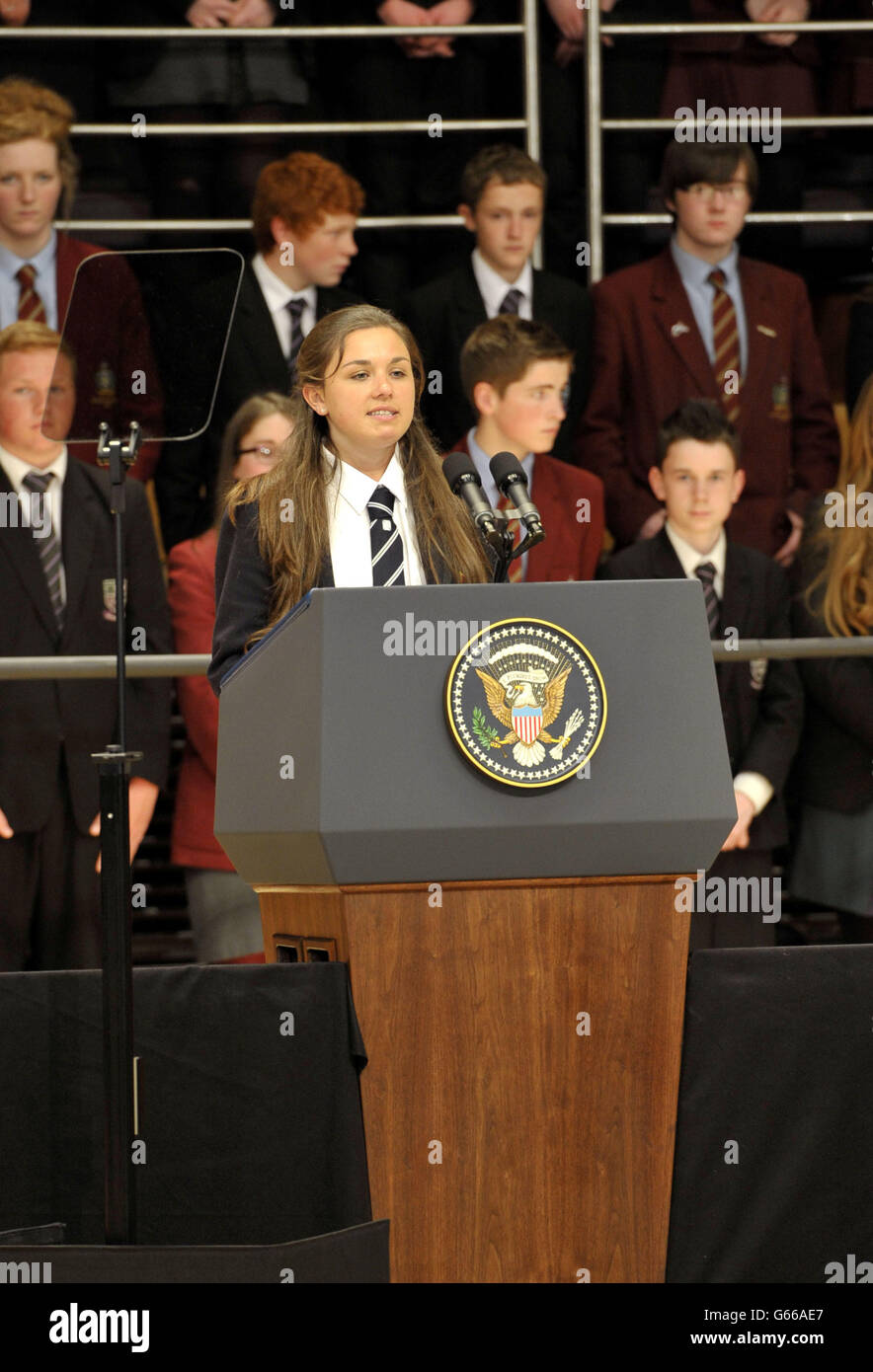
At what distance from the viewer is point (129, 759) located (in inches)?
84.5

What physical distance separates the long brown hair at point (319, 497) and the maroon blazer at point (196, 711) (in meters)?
1.56

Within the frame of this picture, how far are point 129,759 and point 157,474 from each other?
8.35 ft

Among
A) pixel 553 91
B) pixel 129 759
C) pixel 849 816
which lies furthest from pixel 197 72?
pixel 129 759

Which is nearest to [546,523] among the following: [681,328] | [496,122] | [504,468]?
[681,328]

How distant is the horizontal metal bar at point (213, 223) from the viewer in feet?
17.1

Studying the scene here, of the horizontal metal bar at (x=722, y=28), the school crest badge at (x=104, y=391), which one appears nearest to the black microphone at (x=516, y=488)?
the school crest badge at (x=104, y=391)

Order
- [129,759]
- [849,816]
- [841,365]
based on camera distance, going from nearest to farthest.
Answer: [129,759] → [849,816] → [841,365]

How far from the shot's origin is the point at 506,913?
1964mm

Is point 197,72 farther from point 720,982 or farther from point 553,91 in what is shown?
point 720,982

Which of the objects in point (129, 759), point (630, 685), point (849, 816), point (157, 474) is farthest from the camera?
point (157, 474)

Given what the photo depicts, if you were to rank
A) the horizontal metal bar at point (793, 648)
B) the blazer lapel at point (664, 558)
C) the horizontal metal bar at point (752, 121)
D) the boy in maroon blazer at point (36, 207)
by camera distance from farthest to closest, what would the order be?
the horizontal metal bar at point (752, 121) < the boy in maroon blazer at point (36, 207) < the blazer lapel at point (664, 558) < the horizontal metal bar at point (793, 648)

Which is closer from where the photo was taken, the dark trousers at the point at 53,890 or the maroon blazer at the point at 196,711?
the dark trousers at the point at 53,890

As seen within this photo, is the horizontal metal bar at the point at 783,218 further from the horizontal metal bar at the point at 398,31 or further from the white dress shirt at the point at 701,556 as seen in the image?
the white dress shirt at the point at 701,556

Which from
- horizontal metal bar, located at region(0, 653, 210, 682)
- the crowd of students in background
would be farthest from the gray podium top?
the crowd of students in background
